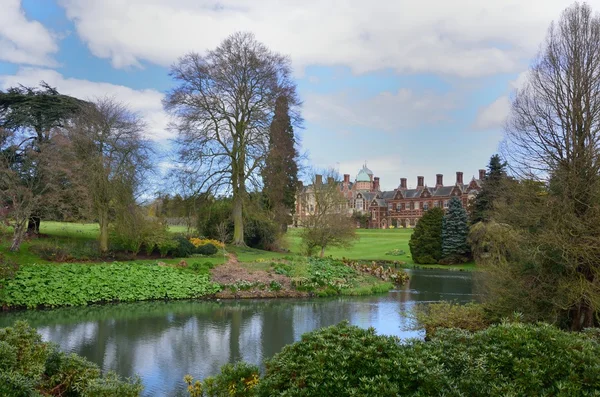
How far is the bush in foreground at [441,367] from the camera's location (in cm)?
423

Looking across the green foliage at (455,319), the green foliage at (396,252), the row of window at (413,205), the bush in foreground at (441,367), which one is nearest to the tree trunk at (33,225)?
the green foliage at (455,319)

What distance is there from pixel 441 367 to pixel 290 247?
37008mm

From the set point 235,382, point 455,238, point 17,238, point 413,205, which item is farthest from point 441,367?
point 413,205

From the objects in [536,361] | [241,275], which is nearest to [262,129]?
[241,275]

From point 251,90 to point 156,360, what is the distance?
2210cm

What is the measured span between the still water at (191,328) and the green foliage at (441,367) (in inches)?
169

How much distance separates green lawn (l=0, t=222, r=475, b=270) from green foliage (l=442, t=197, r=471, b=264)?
A: 108 cm

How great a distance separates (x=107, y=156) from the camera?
24.1 m

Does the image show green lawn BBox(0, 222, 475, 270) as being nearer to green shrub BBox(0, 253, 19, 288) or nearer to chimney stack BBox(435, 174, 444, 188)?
green shrub BBox(0, 253, 19, 288)

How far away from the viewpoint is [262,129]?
29.9m

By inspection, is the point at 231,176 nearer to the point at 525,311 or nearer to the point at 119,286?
the point at 119,286

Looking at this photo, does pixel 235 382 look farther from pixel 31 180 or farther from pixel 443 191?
pixel 443 191

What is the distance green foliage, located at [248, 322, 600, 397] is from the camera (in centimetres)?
423

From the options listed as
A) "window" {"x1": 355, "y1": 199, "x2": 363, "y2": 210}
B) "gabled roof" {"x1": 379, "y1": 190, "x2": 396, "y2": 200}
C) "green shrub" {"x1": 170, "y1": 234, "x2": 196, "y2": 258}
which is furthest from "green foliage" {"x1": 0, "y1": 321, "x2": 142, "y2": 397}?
"window" {"x1": 355, "y1": 199, "x2": 363, "y2": 210}
